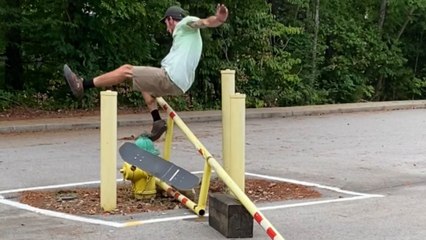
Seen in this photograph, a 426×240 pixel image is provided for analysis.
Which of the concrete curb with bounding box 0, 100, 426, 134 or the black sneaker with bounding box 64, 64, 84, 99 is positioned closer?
the black sneaker with bounding box 64, 64, 84, 99

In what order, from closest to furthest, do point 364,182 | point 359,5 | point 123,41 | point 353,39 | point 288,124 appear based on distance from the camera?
point 364,182, point 288,124, point 123,41, point 353,39, point 359,5

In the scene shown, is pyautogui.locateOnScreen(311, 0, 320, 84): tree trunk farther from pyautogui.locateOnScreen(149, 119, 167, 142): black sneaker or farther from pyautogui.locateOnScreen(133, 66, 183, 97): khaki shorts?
pyautogui.locateOnScreen(133, 66, 183, 97): khaki shorts

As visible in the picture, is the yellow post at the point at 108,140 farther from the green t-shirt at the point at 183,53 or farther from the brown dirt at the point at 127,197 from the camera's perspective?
the green t-shirt at the point at 183,53

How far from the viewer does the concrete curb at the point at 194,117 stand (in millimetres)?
15547

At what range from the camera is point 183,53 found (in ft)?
23.8

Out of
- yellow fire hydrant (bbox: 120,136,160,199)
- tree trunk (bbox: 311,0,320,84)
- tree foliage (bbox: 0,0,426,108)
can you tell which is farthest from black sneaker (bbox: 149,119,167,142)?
tree trunk (bbox: 311,0,320,84)

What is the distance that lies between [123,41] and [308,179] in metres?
11.4

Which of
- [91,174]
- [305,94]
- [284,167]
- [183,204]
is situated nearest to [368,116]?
[305,94]

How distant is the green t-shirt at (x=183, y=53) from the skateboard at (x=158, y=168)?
2.72 ft

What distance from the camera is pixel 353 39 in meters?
26.7

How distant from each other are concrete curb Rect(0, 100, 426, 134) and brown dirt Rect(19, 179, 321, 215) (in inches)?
292

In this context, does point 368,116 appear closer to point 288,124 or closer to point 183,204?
point 288,124

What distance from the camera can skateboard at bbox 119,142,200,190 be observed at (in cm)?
698

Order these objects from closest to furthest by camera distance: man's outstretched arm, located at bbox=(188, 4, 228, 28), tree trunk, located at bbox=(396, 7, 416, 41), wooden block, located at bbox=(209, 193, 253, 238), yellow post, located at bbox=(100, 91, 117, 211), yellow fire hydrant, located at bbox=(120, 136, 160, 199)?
wooden block, located at bbox=(209, 193, 253, 238) < man's outstretched arm, located at bbox=(188, 4, 228, 28) < yellow post, located at bbox=(100, 91, 117, 211) < yellow fire hydrant, located at bbox=(120, 136, 160, 199) < tree trunk, located at bbox=(396, 7, 416, 41)
